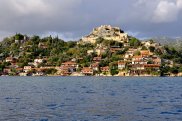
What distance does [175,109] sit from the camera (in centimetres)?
3891

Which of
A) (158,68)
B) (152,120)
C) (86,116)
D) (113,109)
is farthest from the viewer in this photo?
(158,68)

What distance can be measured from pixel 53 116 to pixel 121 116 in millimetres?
5526

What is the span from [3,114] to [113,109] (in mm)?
10055

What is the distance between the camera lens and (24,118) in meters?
32.2

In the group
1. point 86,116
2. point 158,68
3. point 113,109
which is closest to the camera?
point 86,116

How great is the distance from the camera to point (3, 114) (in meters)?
34.7

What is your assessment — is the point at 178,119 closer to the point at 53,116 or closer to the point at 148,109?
the point at 148,109

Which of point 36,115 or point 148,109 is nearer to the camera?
point 36,115

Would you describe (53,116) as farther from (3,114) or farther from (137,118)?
(137,118)

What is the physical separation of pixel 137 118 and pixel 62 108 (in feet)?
30.4

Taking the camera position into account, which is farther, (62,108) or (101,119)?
(62,108)

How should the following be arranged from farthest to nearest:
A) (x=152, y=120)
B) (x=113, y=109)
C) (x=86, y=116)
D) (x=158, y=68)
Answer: (x=158, y=68) < (x=113, y=109) < (x=86, y=116) < (x=152, y=120)

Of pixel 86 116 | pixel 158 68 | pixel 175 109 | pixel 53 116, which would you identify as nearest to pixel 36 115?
pixel 53 116

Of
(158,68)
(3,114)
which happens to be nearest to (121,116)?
(3,114)
